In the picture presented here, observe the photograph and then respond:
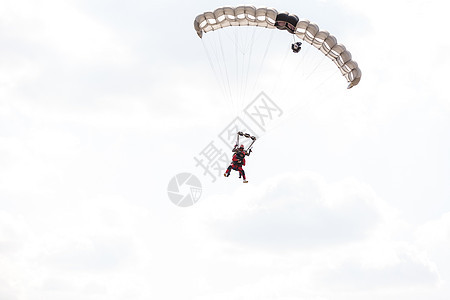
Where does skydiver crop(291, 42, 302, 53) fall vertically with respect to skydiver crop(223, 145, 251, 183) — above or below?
above

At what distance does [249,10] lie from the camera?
43.1 metres

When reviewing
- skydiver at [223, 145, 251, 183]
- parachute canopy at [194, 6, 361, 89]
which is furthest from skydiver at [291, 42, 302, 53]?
skydiver at [223, 145, 251, 183]

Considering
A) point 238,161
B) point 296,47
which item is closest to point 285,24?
point 296,47

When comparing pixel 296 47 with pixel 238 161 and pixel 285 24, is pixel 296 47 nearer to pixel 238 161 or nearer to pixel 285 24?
pixel 285 24

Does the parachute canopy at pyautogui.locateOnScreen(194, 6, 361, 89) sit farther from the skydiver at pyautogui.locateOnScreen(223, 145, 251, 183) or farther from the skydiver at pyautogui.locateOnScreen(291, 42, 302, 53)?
the skydiver at pyautogui.locateOnScreen(223, 145, 251, 183)

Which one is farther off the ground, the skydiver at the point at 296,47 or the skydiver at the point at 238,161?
the skydiver at the point at 296,47

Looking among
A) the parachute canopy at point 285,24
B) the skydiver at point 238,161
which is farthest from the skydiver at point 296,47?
the skydiver at point 238,161

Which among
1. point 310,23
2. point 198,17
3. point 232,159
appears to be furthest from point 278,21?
point 232,159

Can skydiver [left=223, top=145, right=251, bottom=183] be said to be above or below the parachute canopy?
below

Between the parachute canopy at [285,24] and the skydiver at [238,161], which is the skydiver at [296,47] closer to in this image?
the parachute canopy at [285,24]

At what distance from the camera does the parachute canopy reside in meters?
43.3

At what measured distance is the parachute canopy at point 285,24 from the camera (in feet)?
142

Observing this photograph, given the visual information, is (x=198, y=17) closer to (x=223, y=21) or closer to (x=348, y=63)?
(x=223, y=21)

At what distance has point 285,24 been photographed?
4406cm
